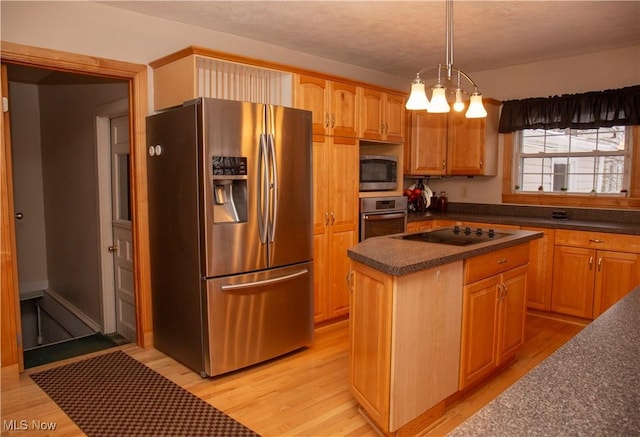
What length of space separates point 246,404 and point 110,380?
0.97 m

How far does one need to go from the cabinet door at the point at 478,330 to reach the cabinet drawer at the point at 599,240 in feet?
5.49

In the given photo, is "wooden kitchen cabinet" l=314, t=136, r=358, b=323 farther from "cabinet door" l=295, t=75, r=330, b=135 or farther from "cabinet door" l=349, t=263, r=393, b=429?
"cabinet door" l=349, t=263, r=393, b=429

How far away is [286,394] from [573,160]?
12.2ft

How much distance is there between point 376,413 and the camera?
2.25 metres

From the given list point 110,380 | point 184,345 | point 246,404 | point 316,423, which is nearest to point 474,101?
point 316,423

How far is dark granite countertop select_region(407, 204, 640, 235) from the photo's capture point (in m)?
3.88

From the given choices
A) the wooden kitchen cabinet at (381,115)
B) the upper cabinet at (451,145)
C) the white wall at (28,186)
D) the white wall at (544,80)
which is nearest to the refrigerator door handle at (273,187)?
the wooden kitchen cabinet at (381,115)

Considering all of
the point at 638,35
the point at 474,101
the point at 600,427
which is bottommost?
the point at 600,427

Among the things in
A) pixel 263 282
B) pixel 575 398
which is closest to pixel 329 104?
pixel 263 282

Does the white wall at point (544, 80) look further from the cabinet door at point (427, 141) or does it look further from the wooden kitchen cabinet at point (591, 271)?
the wooden kitchen cabinet at point (591, 271)

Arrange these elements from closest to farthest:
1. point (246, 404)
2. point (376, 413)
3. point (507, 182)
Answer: point (376, 413) → point (246, 404) → point (507, 182)

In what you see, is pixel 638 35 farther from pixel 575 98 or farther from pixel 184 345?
pixel 184 345

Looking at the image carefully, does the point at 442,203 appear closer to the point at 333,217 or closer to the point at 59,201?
the point at 333,217

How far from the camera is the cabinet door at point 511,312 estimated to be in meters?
2.79
